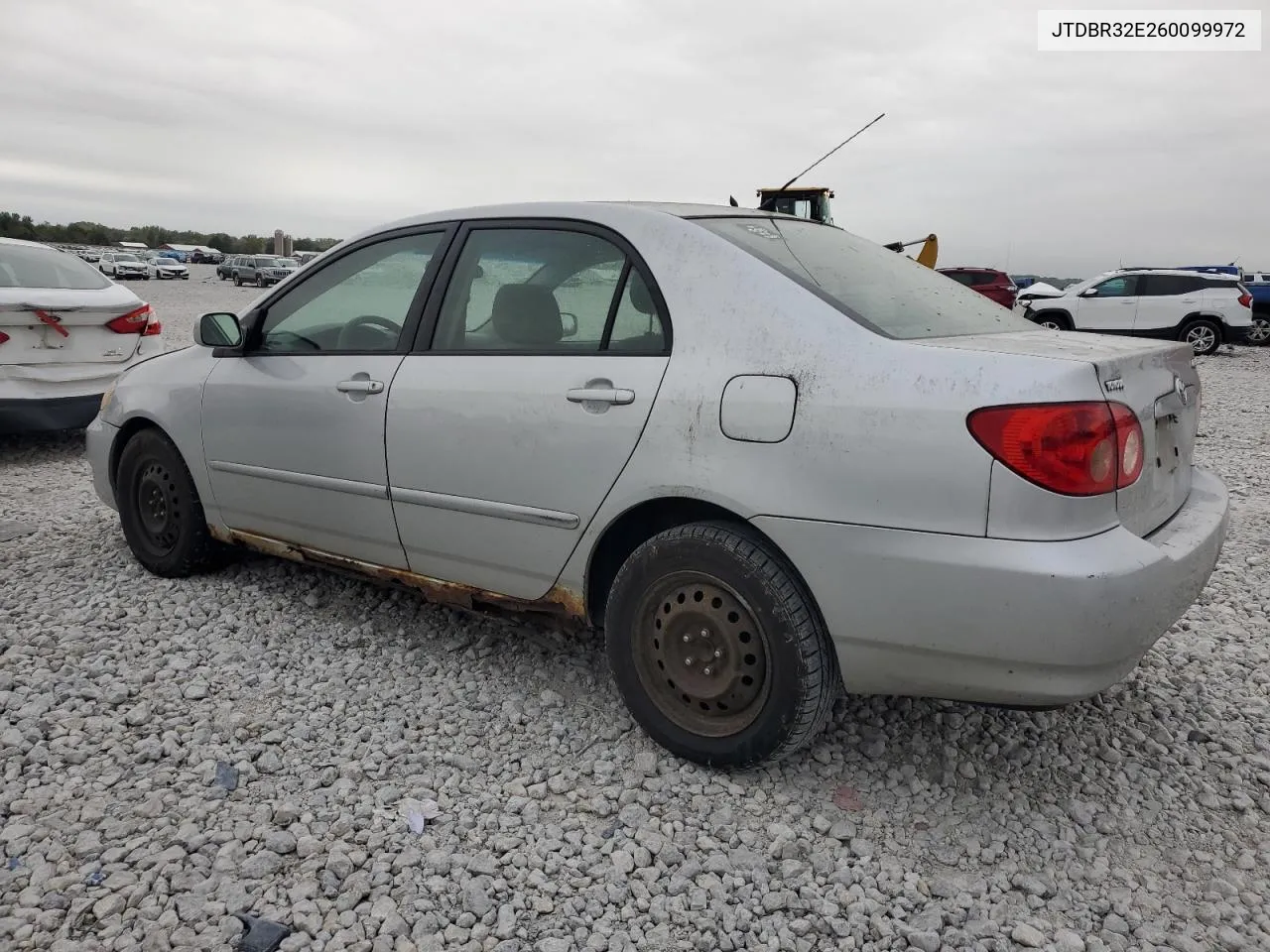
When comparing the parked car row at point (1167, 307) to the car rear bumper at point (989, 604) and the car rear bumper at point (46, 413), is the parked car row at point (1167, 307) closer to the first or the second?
the car rear bumper at point (46, 413)

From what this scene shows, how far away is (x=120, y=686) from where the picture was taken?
309cm

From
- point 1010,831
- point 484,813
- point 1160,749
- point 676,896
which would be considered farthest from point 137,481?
point 1160,749

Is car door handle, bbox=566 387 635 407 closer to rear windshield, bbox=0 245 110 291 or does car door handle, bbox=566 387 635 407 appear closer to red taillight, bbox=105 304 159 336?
red taillight, bbox=105 304 159 336

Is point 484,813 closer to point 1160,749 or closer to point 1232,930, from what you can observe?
point 1232,930

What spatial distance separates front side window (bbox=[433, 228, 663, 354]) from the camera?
9.02ft

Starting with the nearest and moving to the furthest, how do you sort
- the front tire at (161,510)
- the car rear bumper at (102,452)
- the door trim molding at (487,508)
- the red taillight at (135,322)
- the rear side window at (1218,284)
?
the door trim molding at (487,508) → the front tire at (161,510) → the car rear bumper at (102,452) → the red taillight at (135,322) → the rear side window at (1218,284)

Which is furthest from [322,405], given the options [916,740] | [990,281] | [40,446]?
[990,281]

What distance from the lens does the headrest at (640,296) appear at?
2.66 m

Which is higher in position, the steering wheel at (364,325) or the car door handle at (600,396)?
the steering wheel at (364,325)

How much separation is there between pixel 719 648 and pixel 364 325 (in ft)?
5.88

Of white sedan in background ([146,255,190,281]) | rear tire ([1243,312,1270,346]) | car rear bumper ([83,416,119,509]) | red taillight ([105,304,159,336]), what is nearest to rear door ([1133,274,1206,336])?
rear tire ([1243,312,1270,346])

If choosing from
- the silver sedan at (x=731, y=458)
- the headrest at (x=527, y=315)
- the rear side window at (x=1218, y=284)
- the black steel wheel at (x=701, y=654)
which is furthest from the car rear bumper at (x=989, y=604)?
the rear side window at (x=1218, y=284)

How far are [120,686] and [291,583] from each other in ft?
3.37

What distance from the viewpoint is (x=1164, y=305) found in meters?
17.0
